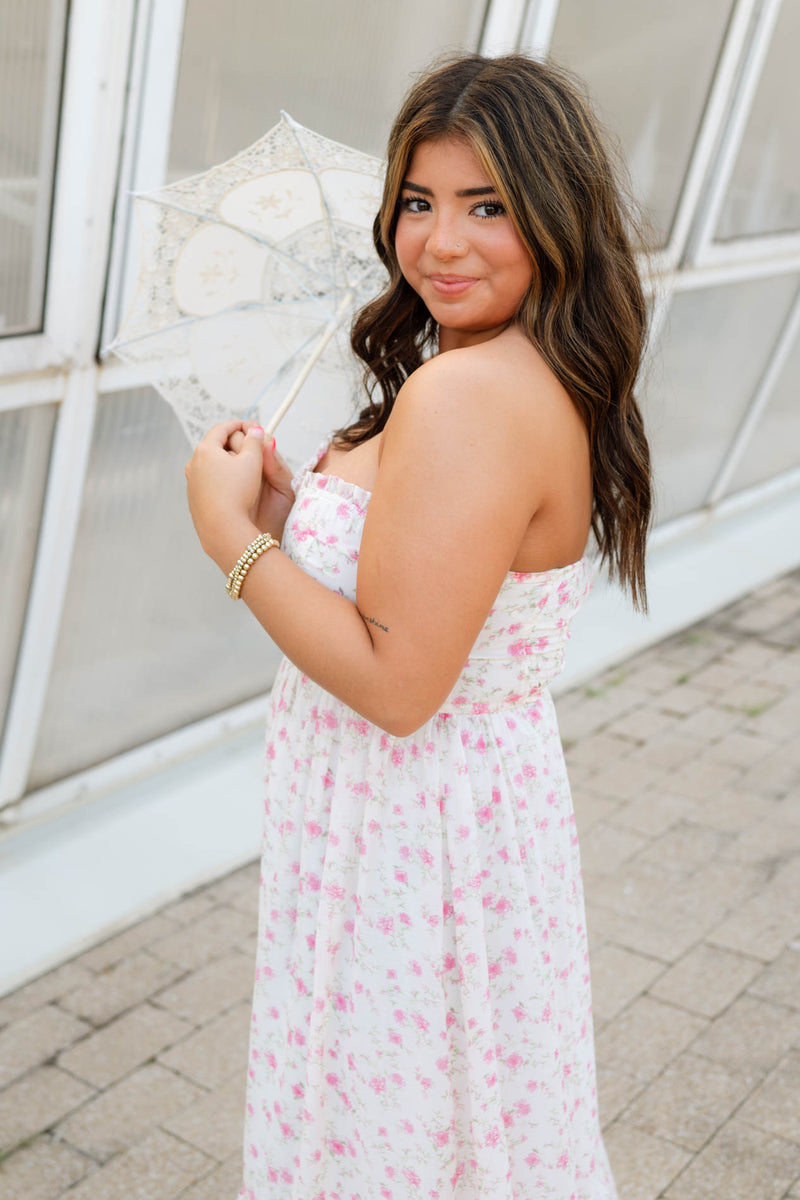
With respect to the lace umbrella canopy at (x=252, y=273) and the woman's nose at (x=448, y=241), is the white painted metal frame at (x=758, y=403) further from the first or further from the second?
the woman's nose at (x=448, y=241)

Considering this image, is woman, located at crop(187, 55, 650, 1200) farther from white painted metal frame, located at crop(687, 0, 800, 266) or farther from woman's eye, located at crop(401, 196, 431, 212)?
white painted metal frame, located at crop(687, 0, 800, 266)

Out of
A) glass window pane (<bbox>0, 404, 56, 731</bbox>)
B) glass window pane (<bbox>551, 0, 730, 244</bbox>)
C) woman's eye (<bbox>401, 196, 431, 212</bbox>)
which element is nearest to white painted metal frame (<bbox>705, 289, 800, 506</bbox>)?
glass window pane (<bbox>551, 0, 730, 244</bbox>)

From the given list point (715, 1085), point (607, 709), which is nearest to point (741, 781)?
point (607, 709)

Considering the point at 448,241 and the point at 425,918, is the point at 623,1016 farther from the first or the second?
the point at 448,241

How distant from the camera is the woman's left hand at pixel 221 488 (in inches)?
73.0

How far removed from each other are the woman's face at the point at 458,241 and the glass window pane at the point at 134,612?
5.36 feet

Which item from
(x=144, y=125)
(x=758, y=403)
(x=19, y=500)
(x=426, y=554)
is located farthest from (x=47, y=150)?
(x=758, y=403)

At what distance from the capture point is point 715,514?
22.1 feet

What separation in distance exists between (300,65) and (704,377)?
11.0 feet

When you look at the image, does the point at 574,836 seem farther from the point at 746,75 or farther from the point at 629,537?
the point at 746,75

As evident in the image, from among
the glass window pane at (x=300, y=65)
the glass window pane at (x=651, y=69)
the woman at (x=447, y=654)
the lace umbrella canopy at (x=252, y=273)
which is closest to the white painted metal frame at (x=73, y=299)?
the glass window pane at (x=300, y=65)

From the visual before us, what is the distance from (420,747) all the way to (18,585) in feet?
5.73

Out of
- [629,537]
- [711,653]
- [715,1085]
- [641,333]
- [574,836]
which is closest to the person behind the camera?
[641,333]

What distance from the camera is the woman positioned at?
5.52 ft
